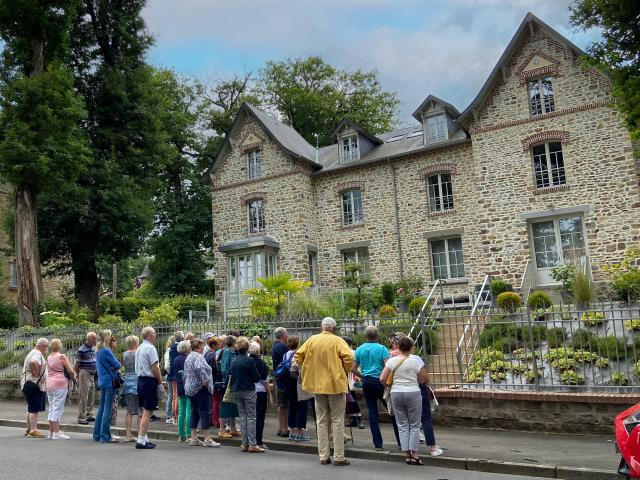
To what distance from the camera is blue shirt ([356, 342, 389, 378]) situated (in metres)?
8.32

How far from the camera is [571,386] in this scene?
9.02m

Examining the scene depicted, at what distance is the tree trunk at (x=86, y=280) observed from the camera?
25.5 meters

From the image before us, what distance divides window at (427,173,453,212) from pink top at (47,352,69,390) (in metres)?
15.6

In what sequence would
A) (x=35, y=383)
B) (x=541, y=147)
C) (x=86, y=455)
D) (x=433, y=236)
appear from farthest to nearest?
(x=433, y=236)
(x=541, y=147)
(x=35, y=383)
(x=86, y=455)

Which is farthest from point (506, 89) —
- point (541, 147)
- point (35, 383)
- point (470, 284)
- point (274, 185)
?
point (35, 383)

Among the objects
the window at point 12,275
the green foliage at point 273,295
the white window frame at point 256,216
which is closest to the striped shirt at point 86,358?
the green foliage at point 273,295

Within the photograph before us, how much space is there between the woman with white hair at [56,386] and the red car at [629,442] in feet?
27.2

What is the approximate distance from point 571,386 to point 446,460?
2.80 m

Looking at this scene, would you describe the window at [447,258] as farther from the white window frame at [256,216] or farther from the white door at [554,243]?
the white window frame at [256,216]

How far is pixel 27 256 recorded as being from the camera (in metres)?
20.4


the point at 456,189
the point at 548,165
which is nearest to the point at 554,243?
the point at 548,165

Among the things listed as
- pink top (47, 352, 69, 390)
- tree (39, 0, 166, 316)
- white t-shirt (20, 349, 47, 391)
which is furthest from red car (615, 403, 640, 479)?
tree (39, 0, 166, 316)

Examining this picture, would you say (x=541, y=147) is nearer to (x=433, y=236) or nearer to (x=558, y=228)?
(x=558, y=228)

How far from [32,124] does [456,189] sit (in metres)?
15.3
